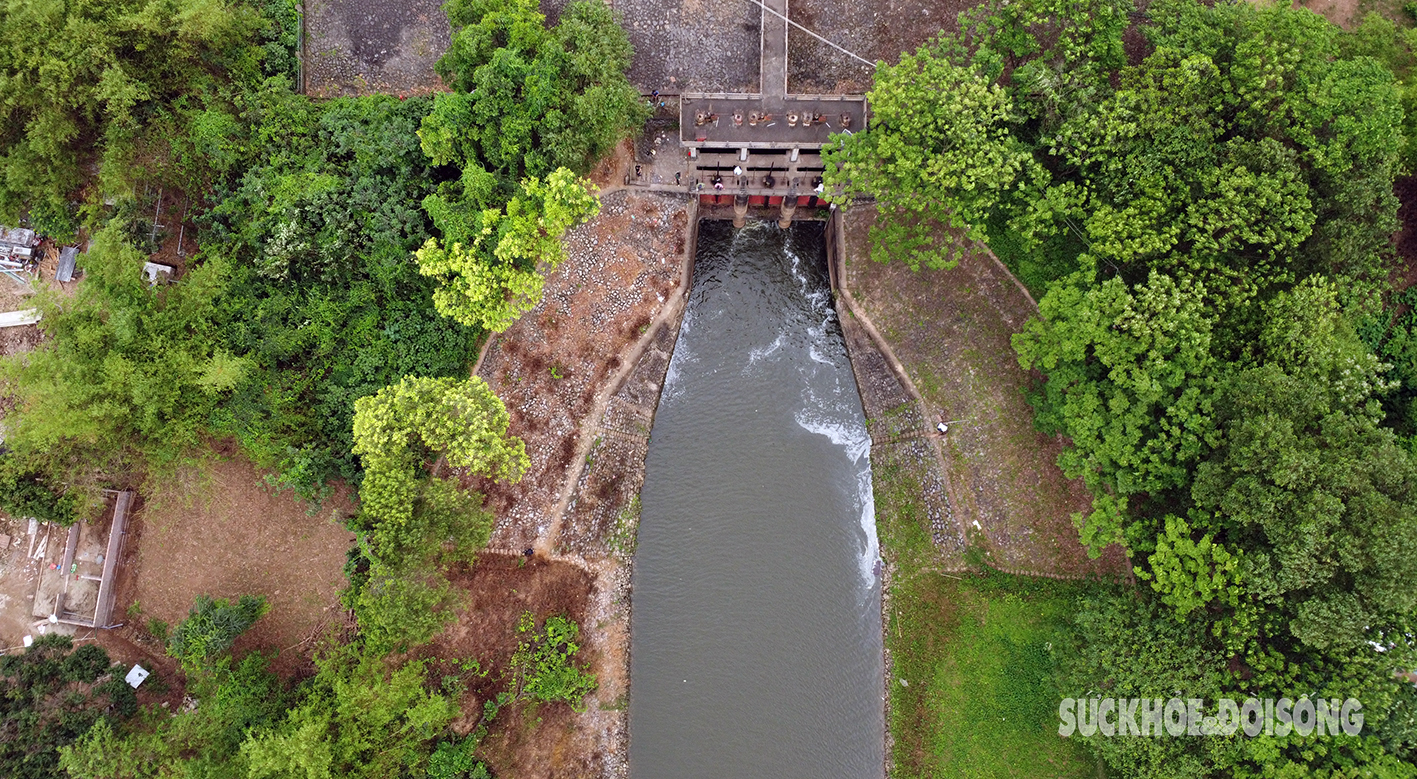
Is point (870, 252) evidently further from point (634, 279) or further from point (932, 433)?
point (634, 279)

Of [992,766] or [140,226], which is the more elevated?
[140,226]

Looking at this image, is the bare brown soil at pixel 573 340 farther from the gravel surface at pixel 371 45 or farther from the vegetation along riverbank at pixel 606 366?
the gravel surface at pixel 371 45

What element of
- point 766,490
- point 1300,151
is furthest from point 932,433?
point 1300,151

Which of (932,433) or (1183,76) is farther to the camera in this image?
(932,433)

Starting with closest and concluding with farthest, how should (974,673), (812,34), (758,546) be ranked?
1. (974,673)
2. (812,34)
3. (758,546)

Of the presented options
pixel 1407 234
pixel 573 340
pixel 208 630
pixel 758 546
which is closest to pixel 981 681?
pixel 758 546

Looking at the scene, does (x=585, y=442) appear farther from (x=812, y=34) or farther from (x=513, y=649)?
(x=812, y=34)
